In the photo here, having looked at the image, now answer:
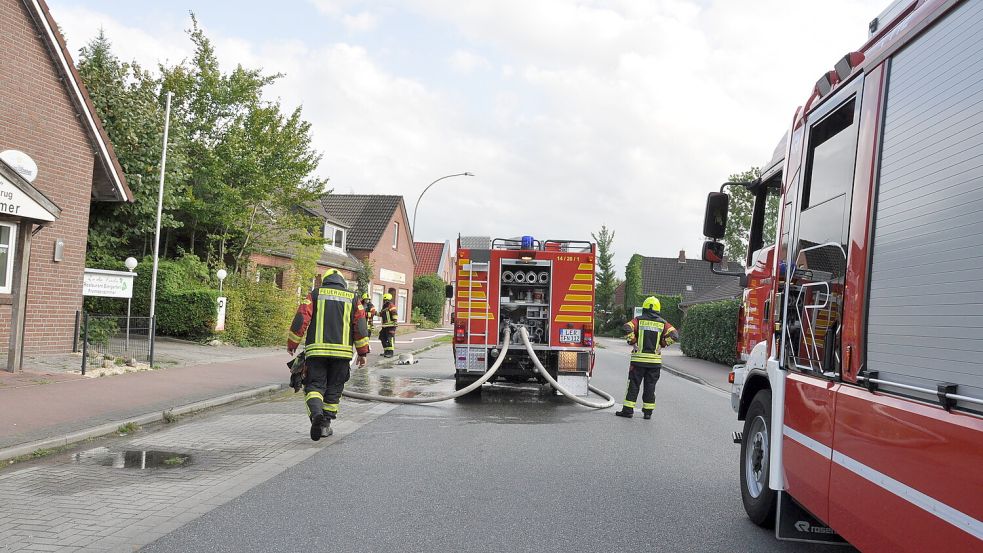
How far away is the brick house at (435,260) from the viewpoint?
62875 millimetres

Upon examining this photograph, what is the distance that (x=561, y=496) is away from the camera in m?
6.01

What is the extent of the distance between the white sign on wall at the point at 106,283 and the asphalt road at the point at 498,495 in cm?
672

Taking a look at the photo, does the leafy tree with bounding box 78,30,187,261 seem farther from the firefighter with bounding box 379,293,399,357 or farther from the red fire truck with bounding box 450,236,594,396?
the red fire truck with bounding box 450,236,594,396

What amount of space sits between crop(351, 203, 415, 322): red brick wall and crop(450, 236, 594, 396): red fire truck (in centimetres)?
2495

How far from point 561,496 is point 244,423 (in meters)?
4.77

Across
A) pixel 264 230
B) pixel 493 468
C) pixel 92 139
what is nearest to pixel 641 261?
pixel 264 230

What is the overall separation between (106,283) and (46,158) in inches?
99.3

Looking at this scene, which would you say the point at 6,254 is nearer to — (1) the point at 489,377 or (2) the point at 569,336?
(1) the point at 489,377

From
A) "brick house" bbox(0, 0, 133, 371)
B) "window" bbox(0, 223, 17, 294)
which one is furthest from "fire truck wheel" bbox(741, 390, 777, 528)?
"window" bbox(0, 223, 17, 294)

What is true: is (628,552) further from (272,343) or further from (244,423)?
(272,343)

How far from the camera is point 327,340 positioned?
7.96 meters

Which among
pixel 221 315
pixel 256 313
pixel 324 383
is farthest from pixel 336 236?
pixel 324 383

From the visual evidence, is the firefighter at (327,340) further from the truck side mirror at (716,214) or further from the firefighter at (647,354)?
the firefighter at (647,354)

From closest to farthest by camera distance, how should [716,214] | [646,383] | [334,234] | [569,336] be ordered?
[716,214] < [646,383] < [569,336] < [334,234]
